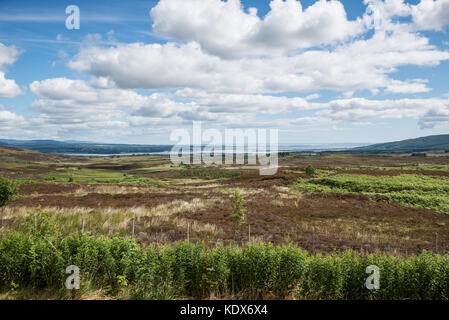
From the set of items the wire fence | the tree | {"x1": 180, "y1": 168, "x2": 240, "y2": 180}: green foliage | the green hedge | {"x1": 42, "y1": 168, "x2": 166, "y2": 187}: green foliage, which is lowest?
{"x1": 180, "y1": 168, "x2": 240, "y2": 180}: green foliage

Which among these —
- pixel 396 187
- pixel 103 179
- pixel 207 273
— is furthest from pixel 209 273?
pixel 103 179

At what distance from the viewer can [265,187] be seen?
4238cm

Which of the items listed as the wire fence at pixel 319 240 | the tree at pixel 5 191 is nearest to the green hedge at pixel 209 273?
the wire fence at pixel 319 240

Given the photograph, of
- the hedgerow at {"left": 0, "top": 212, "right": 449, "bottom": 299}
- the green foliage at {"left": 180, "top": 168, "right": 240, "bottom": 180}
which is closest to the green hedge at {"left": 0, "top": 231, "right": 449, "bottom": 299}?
the hedgerow at {"left": 0, "top": 212, "right": 449, "bottom": 299}

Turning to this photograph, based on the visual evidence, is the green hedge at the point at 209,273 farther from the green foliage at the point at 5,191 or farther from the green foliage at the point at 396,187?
the green foliage at the point at 396,187

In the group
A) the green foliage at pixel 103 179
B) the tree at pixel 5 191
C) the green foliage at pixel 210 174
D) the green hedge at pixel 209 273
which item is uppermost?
the tree at pixel 5 191

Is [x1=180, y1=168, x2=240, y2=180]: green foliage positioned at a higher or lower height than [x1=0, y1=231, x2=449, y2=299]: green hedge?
lower

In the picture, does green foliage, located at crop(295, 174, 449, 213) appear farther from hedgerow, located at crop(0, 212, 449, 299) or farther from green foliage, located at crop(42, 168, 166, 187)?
green foliage, located at crop(42, 168, 166, 187)

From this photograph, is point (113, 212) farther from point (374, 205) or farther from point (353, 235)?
point (374, 205)

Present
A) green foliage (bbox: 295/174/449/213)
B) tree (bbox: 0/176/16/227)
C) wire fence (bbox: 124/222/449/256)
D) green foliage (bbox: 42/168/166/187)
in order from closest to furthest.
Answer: wire fence (bbox: 124/222/449/256) → tree (bbox: 0/176/16/227) → green foliage (bbox: 295/174/449/213) → green foliage (bbox: 42/168/166/187)

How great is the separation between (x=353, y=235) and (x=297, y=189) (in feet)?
74.2

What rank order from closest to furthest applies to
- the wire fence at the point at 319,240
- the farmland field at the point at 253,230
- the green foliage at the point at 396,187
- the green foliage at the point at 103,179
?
the farmland field at the point at 253,230 < the wire fence at the point at 319,240 < the green foliage at the point at 396,187 < the green foliage at the point at 103,179

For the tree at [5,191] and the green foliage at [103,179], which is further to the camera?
the green foliage at [103,179]

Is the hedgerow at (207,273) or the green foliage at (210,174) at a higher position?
the hedgerow at (207,273)
